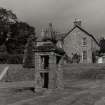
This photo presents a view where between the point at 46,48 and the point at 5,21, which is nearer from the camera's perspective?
the point at 46,48

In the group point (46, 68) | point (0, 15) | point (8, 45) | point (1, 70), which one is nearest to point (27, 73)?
point (1, 70)

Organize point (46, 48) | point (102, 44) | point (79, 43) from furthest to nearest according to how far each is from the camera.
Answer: point (102, 44) < point (79, 43) < point (46, 48)

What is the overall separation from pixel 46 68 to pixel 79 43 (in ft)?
134

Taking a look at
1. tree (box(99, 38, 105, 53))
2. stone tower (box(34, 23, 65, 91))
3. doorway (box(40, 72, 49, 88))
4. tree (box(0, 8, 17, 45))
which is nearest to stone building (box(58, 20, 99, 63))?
tree (box(99, 38, 105, 53))

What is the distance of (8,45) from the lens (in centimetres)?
6869

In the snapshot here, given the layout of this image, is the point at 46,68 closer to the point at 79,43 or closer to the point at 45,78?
the point at 45,78

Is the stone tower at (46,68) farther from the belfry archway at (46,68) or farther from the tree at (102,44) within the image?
the tree at (102,44)

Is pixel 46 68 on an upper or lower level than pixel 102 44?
lower

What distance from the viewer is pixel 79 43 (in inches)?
2098

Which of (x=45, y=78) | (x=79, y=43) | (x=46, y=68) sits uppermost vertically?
(x=79, y=43)

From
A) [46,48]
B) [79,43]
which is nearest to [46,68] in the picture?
[46,48]

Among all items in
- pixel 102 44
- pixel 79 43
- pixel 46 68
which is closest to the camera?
pixel 46 68

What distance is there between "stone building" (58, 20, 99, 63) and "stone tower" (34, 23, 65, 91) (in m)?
39.2

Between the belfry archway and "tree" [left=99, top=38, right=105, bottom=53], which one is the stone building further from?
the belfry archway
